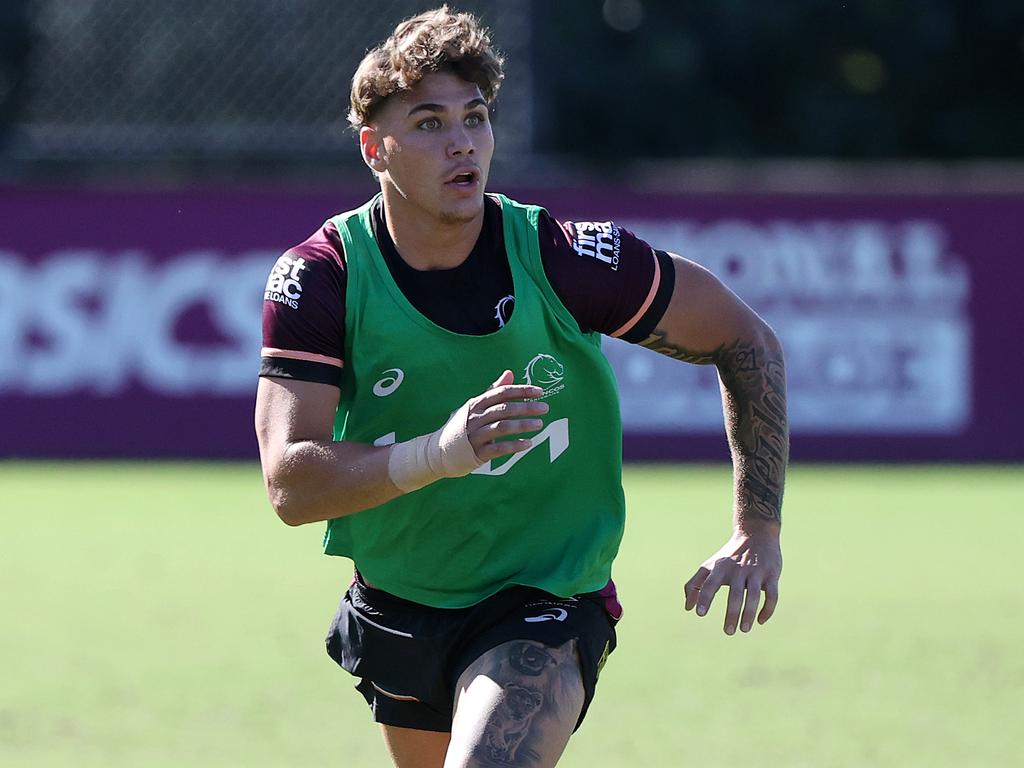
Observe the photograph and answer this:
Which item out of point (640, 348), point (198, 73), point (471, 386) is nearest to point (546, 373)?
point (471, 386)

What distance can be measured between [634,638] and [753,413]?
A: 14.0 feet

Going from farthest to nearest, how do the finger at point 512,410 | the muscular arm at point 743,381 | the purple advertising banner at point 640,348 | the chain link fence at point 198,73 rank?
the chain link fence at point 198,73 < the purple advertising banner at point 640,348 < the muscular arm at point 743,381 < the finger at point 512,410

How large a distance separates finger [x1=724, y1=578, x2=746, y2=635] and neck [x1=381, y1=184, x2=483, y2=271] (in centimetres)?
105

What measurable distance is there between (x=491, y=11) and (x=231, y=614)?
314 inches

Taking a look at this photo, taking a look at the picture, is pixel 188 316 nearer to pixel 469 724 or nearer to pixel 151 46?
pixel 151 46

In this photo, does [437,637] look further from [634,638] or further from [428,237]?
[634,638]

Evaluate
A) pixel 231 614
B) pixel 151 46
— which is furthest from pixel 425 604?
pixel 151 46

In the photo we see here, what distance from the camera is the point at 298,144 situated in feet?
53.4

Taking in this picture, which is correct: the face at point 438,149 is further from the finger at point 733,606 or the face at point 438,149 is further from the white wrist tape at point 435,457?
the finger at point 733,606

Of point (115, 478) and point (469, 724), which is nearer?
point (469, 724)

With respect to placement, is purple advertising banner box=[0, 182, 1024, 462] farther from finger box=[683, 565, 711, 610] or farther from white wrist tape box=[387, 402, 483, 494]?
white wrist tape box=[387, 402, 483, 494]

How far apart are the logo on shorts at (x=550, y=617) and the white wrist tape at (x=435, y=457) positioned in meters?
0.56

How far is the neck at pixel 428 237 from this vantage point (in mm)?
4855

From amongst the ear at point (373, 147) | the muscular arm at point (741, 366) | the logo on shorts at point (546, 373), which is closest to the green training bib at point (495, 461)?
the logo on shorts at point (546, 373)
